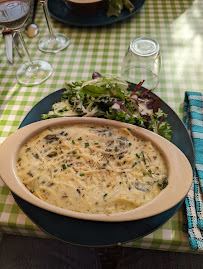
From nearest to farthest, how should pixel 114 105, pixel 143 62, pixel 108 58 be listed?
pixel 114 105
pixel 143 62
pixel 108 58

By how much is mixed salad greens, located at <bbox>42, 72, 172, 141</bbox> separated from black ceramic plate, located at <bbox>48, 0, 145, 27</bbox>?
74 cm

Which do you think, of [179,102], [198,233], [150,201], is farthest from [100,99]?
[198,233]

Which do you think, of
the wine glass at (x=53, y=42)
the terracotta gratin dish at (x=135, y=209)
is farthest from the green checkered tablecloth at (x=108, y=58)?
the terracotta gratin dish at (x=135, y=209)

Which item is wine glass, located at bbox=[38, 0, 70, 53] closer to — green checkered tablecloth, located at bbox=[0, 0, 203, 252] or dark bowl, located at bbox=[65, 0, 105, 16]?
green checkered tablecloth, located at bbox=[0, 0, 203, 252]

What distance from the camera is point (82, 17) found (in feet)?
6.10

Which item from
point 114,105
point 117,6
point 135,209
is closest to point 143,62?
point 114,105

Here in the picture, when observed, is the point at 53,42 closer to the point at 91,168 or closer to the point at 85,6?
the point at 85,6

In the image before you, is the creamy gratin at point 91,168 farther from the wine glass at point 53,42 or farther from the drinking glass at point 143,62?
the wine glass at point 53,42

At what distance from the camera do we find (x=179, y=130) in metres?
1.18

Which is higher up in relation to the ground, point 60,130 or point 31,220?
point 60,130

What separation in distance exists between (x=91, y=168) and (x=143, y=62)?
80cm

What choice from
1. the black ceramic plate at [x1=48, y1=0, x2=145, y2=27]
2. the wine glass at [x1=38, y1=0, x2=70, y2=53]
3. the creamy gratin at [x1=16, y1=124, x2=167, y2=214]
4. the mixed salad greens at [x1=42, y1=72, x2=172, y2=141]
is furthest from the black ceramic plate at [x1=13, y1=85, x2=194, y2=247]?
the black ceramic plate at [x1=48, y1=0, x2=145, y2=27]

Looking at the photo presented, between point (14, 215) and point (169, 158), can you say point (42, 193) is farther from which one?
point (169, 158)

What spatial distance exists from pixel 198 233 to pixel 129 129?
486mm
